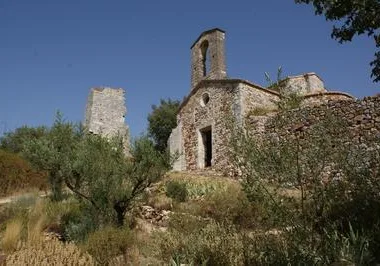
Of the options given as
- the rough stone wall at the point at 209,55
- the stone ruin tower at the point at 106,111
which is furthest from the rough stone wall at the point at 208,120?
the stone ruin tower at the point at 106,111

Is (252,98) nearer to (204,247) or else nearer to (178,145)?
(178,145)

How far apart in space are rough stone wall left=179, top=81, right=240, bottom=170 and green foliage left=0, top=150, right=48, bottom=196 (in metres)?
7.06

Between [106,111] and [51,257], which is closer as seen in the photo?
[51,257]

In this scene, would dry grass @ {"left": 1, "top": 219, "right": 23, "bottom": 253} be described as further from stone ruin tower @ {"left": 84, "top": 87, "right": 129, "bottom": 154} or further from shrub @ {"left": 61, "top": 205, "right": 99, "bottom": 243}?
stone ruin tower @ {"left": 84, "top": 87, "right": 129, "bottom": 154}

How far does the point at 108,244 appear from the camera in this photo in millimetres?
7391

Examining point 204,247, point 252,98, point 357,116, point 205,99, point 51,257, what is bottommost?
point 51,257

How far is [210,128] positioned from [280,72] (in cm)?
1240

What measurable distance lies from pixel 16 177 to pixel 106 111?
10611 millimetres

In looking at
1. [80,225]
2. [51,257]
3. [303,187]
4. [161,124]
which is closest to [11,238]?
[80,225]

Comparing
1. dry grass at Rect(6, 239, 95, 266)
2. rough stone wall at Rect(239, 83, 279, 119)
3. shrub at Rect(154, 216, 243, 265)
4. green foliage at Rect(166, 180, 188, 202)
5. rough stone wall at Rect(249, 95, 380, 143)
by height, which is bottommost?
dry grass at Rect(6, 239, 95, 266)

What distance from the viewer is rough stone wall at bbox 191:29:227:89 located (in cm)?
1934

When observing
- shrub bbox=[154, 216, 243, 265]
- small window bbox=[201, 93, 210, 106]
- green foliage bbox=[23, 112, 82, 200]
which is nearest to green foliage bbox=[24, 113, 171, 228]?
green foliage bbox=[23, 112, 82, 200]

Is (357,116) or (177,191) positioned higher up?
(357,116)

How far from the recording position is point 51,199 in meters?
12.4
